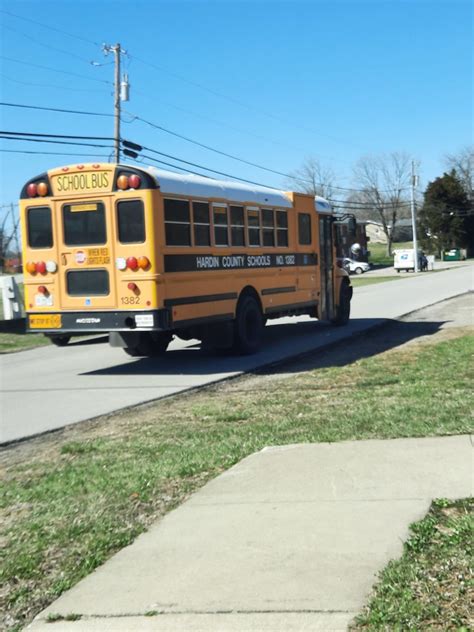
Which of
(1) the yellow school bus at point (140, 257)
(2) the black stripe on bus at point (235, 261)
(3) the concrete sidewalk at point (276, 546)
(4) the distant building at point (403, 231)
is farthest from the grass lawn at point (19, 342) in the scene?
(4) the distant building at point (403, 231)

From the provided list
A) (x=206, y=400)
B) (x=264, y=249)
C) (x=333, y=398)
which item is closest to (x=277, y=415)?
(x=333, y=398)

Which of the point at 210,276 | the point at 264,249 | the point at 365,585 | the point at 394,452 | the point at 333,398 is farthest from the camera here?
the point at 264,249

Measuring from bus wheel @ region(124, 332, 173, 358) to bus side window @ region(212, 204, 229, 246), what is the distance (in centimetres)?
177

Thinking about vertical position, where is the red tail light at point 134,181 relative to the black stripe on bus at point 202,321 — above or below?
above

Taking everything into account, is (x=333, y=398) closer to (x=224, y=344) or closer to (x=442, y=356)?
(x=442, y=356)

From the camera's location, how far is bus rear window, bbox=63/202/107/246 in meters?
12.6

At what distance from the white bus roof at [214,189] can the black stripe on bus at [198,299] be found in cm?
156

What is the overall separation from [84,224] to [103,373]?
2299 millimetres

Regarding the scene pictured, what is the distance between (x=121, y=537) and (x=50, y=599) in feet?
2.83

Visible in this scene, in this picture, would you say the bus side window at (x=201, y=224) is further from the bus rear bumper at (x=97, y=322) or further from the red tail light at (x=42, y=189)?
the red tail light at (x=42, y=189)

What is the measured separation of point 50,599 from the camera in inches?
169

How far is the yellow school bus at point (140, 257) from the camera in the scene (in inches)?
486

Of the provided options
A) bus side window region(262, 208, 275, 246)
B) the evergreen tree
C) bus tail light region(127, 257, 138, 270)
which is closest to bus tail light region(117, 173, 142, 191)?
bus tail light region(127, 257, 138, 270)

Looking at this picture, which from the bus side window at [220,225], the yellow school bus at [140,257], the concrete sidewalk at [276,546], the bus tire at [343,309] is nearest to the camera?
the concrete sidewalk at [276,546]
